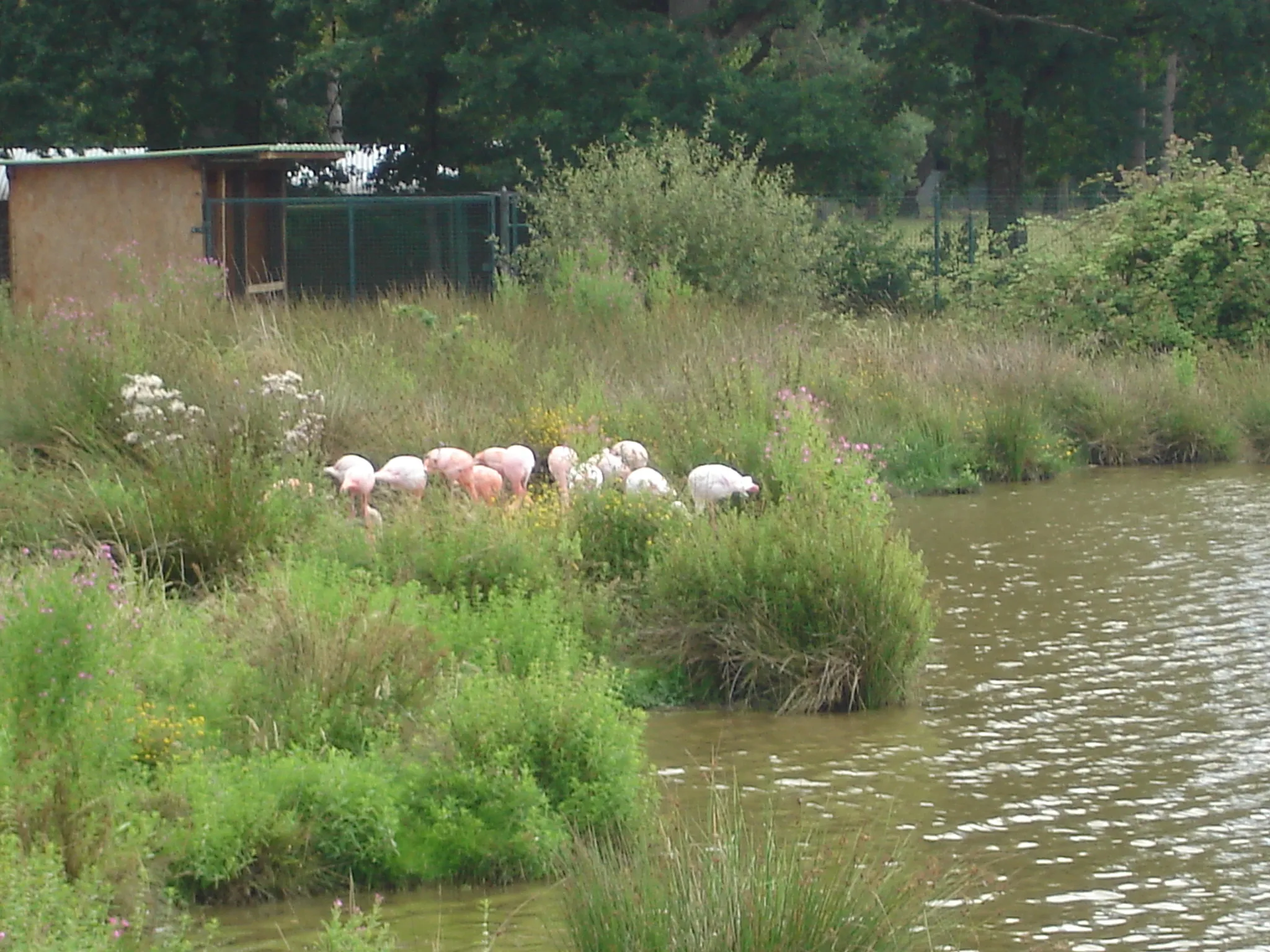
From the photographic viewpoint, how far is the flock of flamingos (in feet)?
36.4

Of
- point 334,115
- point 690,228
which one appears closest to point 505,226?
point 690,228

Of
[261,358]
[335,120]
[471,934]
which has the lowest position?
[471,934]

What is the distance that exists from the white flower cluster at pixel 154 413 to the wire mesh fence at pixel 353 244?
9.60 meters

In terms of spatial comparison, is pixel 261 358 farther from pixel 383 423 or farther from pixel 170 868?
pixel 170 868

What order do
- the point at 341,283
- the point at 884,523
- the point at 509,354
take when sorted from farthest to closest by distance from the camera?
the point at 341,283
the point at 509,354
the point at 884,523

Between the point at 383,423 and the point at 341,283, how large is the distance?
41.9ft

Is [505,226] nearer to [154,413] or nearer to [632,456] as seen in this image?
[632,456]

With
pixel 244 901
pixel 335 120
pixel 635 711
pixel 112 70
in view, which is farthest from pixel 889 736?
pixel 335 120

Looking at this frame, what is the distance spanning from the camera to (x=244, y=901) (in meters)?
6.45

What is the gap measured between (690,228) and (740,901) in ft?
57.7

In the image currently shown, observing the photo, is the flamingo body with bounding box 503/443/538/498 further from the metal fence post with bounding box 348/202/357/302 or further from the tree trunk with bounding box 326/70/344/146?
the tree trunk with bounding box 326/70/344/146

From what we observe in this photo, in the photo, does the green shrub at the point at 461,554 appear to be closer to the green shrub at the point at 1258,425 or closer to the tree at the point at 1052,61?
the green shrub at the point at 1258,425

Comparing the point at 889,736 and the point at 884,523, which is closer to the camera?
the point at 889,736

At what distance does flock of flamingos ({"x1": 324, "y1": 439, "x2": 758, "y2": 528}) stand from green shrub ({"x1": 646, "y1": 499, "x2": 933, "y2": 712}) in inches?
38.7
